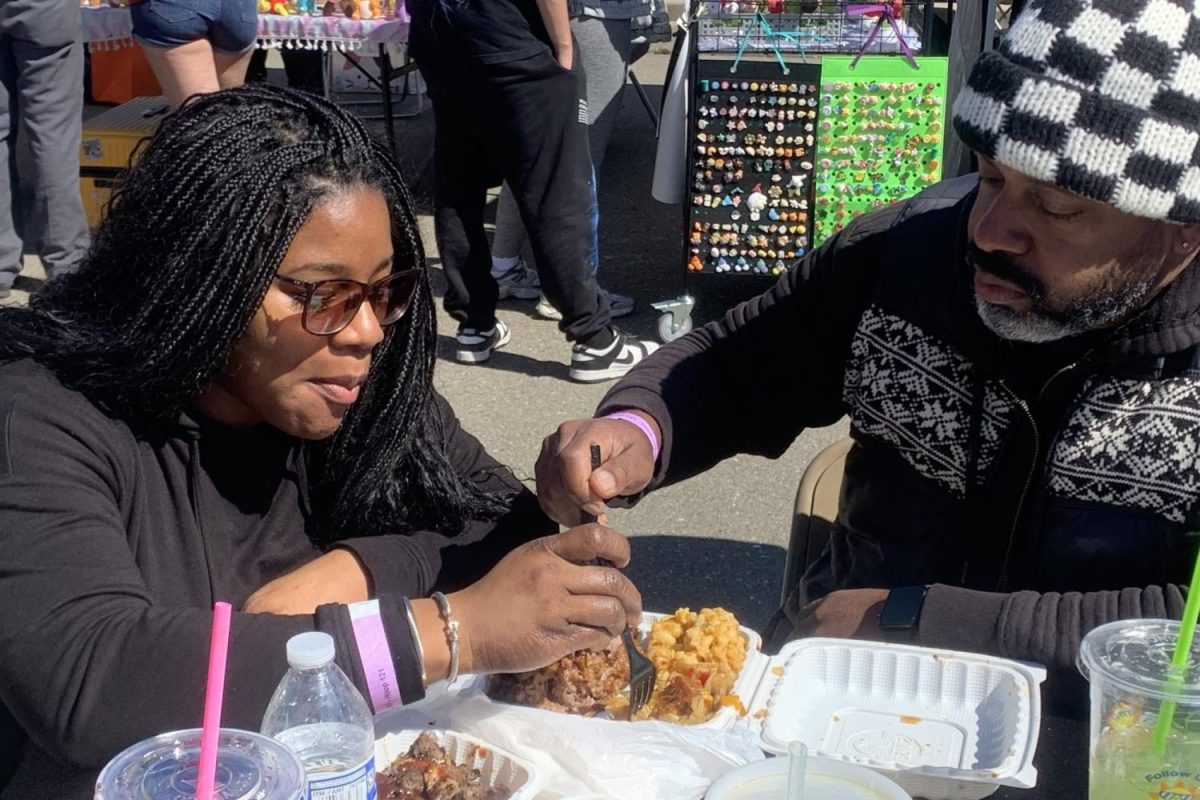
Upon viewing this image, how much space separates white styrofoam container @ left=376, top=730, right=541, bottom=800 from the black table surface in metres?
0.56

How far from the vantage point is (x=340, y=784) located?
1.31 meters

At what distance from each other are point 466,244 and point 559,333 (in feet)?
2.58

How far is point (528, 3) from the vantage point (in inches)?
181

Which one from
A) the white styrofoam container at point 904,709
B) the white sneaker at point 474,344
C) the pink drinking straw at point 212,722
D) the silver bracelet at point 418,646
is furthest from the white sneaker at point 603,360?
the pink drinking straw at point 212,722

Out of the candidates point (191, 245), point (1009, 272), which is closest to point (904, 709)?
point (1009, 272)

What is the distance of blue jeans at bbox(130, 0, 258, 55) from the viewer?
17.2 feet

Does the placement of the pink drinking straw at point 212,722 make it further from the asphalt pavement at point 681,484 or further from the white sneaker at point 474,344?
the white sneaker at point 474,344

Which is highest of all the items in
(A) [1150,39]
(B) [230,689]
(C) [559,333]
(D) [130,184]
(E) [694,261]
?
(A) [1150,39]

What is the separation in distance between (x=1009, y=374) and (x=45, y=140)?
4.56m

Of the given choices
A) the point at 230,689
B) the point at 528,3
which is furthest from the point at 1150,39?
the point at 528,3

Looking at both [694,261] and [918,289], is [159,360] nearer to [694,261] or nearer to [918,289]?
[918,289]

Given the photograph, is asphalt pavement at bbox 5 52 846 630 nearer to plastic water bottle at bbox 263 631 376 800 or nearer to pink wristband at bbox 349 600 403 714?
pink wristband at bbox 349 600 403 714

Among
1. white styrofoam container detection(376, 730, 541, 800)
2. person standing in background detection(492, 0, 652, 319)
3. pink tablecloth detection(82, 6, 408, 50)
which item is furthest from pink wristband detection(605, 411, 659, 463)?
pink tablecloth detection(82, 6, 408, 50)

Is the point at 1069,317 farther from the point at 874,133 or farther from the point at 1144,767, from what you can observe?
the point at 874,133
